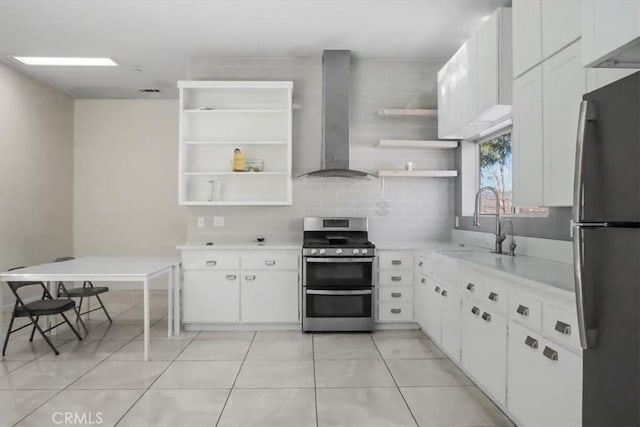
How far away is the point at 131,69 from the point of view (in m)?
5.08

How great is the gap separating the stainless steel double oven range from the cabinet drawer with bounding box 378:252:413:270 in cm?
16

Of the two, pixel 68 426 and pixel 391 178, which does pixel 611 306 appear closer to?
pixel 68 426

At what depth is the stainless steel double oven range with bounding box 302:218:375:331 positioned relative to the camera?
13.6 feet

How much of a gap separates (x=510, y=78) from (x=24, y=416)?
375 centimetres

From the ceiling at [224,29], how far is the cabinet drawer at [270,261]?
7.09 feet

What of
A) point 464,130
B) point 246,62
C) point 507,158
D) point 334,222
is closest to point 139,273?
point 334,222

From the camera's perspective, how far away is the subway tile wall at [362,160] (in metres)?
4.71

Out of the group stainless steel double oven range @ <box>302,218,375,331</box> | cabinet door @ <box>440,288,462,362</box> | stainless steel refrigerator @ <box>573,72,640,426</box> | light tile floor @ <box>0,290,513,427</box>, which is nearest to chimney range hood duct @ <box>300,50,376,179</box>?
stainless steel double oven range @ <box>302,218,375,331</box>

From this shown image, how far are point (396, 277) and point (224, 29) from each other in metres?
2.94

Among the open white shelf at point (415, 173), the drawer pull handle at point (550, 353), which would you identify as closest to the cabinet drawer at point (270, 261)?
the open white shelf at point (415, 173)

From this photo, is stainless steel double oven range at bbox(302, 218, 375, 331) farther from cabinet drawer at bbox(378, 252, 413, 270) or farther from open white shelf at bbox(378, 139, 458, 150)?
open white shelf at bbox(378, 139, 458, 150)

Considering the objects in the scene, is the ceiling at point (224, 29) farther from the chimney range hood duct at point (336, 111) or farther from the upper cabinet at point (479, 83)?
the upper cabinet at point (479, 83)

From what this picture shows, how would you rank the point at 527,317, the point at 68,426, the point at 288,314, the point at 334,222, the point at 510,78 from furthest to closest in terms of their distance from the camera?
the point at 334,222 → the point at 288,314 → the point at 510,78 → the point at 68,426 → the point at 527,317

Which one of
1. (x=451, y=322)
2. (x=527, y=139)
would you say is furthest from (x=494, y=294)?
(x=527, y=139)
